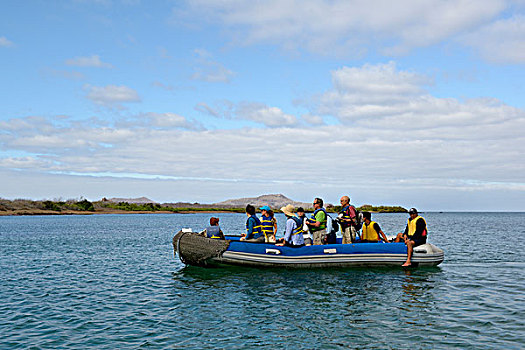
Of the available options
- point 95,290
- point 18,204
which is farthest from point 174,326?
point 18,204

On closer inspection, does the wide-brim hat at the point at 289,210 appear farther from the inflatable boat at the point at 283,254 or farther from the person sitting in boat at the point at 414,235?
the person sitting in boat at the point at 414,235

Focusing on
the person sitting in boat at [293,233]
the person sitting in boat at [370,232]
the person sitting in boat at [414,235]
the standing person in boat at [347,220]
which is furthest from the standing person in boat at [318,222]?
the person sitting in boat at [414,235]

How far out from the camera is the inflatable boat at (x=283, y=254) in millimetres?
15422

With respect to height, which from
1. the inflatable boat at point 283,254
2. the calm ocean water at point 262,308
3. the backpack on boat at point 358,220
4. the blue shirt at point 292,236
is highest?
the backpack on boat at point 358,220

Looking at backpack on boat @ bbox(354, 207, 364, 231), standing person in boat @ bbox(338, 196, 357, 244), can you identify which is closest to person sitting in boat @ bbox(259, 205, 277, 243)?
standing person in boat @ bbox(338, 196, 357, 244)

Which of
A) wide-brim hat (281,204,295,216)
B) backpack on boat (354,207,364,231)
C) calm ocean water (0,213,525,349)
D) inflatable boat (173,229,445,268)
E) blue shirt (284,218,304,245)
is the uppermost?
wide-brim hat (281,204,295,216)

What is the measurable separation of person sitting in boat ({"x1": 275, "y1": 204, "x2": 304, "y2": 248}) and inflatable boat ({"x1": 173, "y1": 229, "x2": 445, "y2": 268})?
25 centimetres

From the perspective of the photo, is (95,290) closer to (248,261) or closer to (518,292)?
(248,261)

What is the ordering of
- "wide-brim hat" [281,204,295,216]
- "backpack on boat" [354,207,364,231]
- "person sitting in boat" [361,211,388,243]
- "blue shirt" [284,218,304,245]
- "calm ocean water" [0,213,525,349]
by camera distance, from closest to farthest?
"calm ocean water" [0,213,525,349] < "wide-brim hat" [281,204,295,216] < "blue shirt" [284,218,304,245] < "backpack on boat" [354,207,364,231] < "person sitting in boat" [361,211,388,243]

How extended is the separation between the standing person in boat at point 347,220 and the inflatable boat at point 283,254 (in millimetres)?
679

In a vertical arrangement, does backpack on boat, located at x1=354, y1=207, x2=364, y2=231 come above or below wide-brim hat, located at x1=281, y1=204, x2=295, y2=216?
below

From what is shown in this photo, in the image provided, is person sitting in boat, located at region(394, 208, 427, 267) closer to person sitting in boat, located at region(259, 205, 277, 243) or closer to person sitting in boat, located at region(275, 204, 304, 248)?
person sitting in boat, located at region(275, 204, 304, 248)

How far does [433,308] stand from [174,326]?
257 inches

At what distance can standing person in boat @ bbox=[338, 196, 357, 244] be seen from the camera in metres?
Result: 15.9
